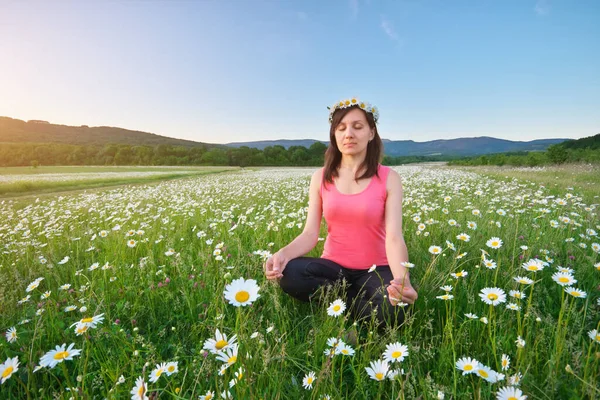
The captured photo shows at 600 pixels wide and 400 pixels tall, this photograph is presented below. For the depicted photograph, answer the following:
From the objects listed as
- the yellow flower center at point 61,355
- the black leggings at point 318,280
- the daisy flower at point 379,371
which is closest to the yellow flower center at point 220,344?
the daisy flower at point 379,371

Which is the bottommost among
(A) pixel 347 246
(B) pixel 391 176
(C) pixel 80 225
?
(C) pixel 80 225

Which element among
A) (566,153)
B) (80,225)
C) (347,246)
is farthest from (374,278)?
(566,153)

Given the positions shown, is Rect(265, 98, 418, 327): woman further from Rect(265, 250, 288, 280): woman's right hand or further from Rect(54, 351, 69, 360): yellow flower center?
Rect(54, 351, 69, 360): yellow flower center

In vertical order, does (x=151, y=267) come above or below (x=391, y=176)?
below

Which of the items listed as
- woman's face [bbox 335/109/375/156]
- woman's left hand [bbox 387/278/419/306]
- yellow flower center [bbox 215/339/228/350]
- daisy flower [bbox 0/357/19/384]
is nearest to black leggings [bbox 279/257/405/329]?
woman's left hand [bbox 387/278/419/306]

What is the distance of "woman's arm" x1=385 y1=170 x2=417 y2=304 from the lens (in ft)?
6.03

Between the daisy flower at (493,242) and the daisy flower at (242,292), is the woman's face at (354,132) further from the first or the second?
the daisy flower at (242,292)

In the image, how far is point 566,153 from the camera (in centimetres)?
2494

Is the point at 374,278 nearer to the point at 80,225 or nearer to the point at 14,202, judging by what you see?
the point at 80,225

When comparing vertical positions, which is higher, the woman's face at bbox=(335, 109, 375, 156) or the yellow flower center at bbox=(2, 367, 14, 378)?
the woman's face at bbox=(335, 109, 375, 156)

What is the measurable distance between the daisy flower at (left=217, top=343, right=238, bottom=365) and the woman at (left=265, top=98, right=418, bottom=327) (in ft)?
3.92

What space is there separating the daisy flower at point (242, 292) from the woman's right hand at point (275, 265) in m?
1.10

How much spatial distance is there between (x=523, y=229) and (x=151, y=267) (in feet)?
14.6

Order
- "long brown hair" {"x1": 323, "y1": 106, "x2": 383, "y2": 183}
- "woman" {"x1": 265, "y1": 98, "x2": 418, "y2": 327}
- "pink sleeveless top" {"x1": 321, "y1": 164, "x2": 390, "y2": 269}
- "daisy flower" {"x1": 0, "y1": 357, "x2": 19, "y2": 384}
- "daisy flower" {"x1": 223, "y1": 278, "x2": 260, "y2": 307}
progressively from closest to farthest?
"daisy flower" {"x1": 223, "y1": 278, "x2": 260, "y2": 307}, "daisy flower" {"x1": 0, "y1": 357, "x2": 19, "y2": 384}, "woman" {"x1": 265, "y1": 98, "x2": 418, "y2": 327}, "pink sleeveless top" {"x1": 321, "y1": 164, "x2": 390, "y2": 269}, "long brown hair" {"x1": 323, "y1": 106, "x2": 383, "y2": 183}
